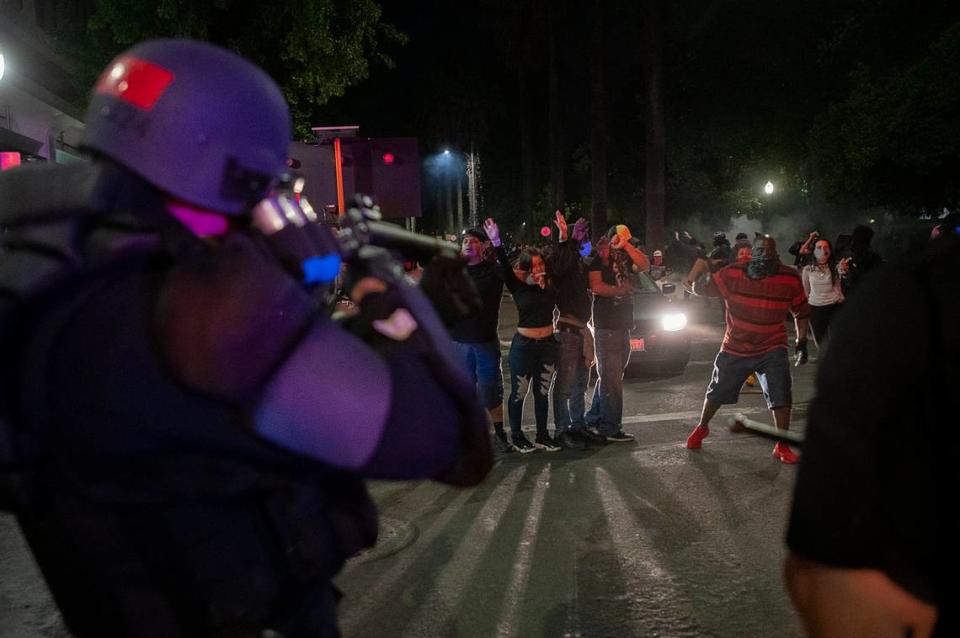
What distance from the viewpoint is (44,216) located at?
1248 mm

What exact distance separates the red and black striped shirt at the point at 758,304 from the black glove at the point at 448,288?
5.29 metres

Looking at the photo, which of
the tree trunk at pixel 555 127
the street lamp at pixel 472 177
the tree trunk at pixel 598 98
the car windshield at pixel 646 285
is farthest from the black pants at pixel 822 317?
the street lamp at pixel 472 177

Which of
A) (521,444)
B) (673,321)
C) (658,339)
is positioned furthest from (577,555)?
(673,321)

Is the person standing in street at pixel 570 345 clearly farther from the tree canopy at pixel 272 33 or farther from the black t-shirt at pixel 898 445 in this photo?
the tree canopy at pixel 272 33

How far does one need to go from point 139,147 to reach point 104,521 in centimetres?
61

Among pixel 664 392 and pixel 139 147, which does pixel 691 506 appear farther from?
pixel 139 147

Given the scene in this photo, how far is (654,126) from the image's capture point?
23.7m

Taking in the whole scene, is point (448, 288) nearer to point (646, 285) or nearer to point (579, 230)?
point (579, 230)

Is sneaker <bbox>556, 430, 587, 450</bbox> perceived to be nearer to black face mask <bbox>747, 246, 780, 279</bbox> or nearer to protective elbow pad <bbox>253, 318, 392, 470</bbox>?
black face mask <bbox>747, 246, 780, 279</bbox>

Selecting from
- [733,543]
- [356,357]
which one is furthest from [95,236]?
[733,543]

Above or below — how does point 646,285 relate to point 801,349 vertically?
above

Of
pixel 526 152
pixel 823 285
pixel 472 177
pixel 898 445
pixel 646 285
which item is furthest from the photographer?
pixel 472 177

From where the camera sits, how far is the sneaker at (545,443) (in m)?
7.08

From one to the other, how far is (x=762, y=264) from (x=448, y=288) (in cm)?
531
